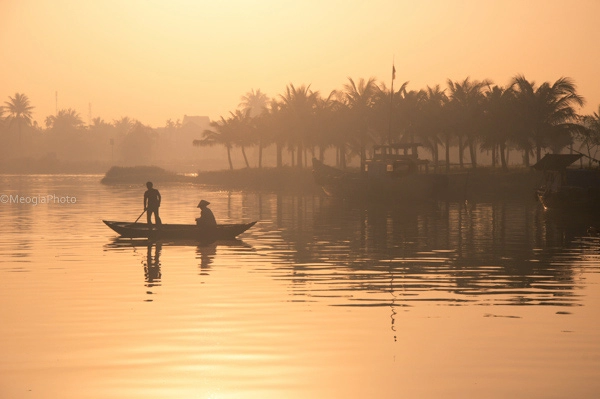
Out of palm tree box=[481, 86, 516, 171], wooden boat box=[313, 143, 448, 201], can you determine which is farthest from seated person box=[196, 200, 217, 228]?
palm tree box=[481, 86, 516, 171]

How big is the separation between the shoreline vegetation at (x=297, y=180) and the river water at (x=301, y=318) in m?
35.7

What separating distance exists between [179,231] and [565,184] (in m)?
27.5

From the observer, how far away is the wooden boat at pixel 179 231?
31.2 meters

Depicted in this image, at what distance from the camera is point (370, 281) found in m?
21.5

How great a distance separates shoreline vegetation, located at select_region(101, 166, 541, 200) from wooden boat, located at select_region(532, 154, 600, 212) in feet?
25.3

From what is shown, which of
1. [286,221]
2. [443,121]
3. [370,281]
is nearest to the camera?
[370,281]

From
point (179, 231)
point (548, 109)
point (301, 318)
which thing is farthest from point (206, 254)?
point (548, 109)

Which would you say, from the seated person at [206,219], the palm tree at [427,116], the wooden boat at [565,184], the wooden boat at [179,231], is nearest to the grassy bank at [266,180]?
the palm tree at [427,116]

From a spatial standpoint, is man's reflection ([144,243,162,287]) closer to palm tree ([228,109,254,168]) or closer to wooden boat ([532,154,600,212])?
wooden boat ([532,154,600,212])

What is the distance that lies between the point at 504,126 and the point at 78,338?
6322 cm

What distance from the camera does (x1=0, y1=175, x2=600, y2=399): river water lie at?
11.4 m

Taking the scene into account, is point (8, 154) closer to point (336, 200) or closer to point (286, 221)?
point (336, 200)

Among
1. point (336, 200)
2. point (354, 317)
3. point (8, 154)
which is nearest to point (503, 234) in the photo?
point (354, 317)

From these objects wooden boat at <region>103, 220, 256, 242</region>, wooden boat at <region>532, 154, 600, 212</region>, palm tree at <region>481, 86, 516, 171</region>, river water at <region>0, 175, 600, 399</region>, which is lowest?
river water at <region>0, 175, 600, 399</region>
